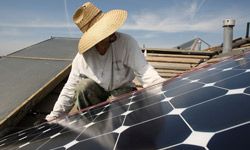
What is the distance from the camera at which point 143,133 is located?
116 centimetres

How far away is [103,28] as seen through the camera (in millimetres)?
2785

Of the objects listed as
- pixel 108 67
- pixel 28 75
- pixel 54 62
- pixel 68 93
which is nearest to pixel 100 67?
pixel 108 67

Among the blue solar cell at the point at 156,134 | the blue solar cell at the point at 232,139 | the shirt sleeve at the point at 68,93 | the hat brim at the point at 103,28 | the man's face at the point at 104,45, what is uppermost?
the hat brim at the point at 103,28

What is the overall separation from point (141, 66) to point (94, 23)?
601mm

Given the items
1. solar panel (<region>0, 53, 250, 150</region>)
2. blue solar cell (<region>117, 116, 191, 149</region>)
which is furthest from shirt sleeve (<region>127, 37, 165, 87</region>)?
blue solar cell (<region>117, 116, 191, 149</region>)

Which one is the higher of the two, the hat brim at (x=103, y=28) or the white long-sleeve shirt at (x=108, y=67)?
the hat brim at (x=103, y=28)

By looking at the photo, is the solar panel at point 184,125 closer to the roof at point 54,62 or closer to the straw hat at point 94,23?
the straw hat at point 94,23

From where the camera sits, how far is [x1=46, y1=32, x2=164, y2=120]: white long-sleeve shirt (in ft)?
10.1

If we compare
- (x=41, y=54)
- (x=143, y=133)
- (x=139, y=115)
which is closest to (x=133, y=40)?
(x=139, y=115)

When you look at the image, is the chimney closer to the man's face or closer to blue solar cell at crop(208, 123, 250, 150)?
the man's face

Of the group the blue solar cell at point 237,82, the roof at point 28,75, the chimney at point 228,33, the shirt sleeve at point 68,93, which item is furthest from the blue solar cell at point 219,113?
the chimney at point 228,33

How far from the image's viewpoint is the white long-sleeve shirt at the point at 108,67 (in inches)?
121

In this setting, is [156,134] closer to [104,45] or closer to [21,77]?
[104,45]

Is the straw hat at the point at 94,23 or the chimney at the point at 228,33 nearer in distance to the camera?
the straw hat at the point at 94,23
